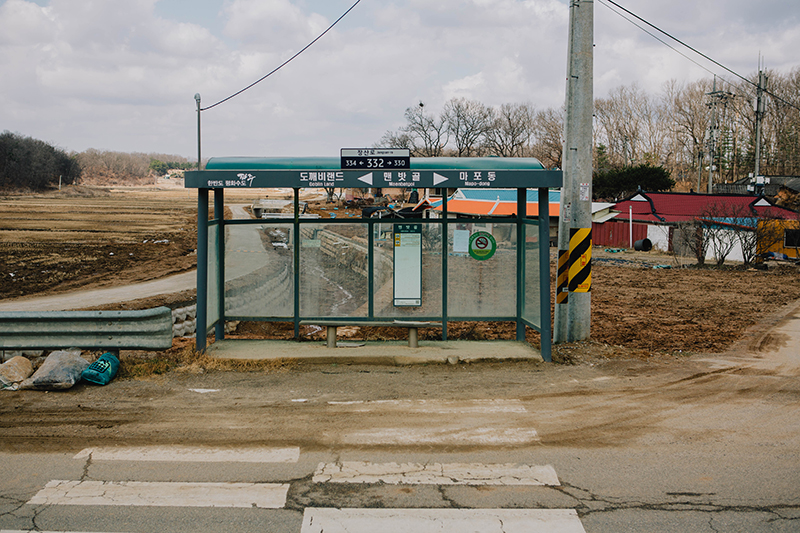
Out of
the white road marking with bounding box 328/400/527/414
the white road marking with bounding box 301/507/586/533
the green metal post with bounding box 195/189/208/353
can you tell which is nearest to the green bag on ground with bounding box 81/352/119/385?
the green metal post with bounding box 195/189/208/353

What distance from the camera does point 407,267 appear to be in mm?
9828

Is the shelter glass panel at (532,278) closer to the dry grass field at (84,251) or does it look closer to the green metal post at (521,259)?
the green metal post at (521,259)

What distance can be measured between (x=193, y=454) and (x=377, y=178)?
4519 mm

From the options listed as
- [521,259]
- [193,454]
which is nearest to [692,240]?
[521,259]

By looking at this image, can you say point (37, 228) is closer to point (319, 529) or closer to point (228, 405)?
point (228, 405)

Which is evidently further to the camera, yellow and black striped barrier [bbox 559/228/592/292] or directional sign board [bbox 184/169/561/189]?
yellow and black striped barrier [bbox 559/228/592/292]

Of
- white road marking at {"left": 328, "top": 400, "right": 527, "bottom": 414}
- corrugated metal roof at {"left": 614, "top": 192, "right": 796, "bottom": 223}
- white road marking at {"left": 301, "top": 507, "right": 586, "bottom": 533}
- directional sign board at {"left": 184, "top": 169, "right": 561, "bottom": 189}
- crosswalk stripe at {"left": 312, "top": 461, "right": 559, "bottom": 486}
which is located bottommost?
white road marking at {"left": 301, "top": 507, "right": 586, "bottom": 533}

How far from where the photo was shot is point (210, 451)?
5.62 metres

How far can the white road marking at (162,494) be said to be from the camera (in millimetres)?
4602

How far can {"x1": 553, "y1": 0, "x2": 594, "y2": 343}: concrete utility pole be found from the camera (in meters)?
9.77

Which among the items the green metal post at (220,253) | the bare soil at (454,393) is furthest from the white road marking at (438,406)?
the green metal post at (220,253)

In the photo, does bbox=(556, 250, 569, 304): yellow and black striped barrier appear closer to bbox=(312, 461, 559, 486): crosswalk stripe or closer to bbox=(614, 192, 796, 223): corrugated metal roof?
bbox=(312, 461, 559, 486): crosswalk stripe

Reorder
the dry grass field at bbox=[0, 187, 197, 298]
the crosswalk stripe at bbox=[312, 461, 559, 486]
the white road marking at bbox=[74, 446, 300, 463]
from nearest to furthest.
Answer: the crosswalk stripe at bbox=[312, 461, 559, 486] < the white road marking at bbox=[74, 446, 300, 463] < the dry grass field at bbox=[0, 187, 197, 298]

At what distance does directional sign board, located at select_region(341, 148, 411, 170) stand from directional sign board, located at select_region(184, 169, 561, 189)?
0.08 metres
